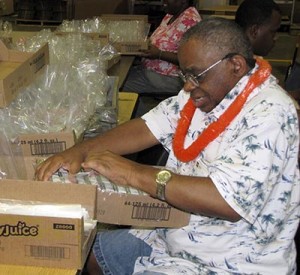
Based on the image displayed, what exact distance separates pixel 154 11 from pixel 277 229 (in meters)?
6.68

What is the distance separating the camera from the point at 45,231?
1087 mm

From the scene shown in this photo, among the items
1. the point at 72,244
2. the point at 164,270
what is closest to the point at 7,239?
the point at 72,244

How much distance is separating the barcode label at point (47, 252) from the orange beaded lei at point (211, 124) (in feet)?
1.81

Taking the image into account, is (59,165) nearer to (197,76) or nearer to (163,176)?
(163,176)

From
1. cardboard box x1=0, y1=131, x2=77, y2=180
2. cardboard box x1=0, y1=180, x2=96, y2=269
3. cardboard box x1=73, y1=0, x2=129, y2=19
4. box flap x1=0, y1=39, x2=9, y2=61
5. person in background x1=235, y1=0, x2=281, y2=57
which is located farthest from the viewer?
cardboard box x1=73, y1=0, x2=129, y2=19

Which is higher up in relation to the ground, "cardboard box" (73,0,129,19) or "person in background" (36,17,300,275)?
"person in background" (36,17,300,275)

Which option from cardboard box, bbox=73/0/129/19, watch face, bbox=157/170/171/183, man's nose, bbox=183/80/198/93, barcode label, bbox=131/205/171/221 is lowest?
cardboard box, bbox=73/0/129/19

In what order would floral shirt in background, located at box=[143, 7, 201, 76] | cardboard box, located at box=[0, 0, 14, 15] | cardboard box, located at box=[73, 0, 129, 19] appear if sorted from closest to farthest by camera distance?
floral shirt in background, located at box=[143, 7, 201, 76] < cardboard box, located at box=[73, 0, 129, 19] < cardboard box, located at box=[0, 0, 14, 15]

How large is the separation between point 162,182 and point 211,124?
0.91ft

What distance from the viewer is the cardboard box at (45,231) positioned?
108 cm

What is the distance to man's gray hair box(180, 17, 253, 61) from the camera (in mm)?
1358

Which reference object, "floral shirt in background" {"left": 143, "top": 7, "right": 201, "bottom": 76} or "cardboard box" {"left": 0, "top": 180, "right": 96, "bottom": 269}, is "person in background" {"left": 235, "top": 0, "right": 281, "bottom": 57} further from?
"cardboard box" {"left": 0, "top": 180, "right": 96, "bottom": 269}

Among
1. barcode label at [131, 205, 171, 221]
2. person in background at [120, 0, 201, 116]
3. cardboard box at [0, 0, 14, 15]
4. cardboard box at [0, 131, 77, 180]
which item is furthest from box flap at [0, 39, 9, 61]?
cardboard box at [0, 0, 14, 15]

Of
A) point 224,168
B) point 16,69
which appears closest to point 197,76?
point 224,168
